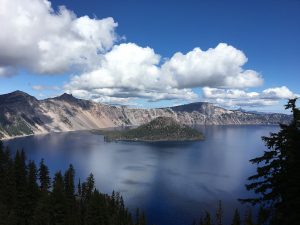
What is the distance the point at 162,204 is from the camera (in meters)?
173

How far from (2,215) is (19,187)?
28533 mm

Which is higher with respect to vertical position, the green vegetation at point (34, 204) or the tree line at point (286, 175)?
the tree line at point (286, 175)

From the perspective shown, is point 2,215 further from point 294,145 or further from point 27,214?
point 294,145

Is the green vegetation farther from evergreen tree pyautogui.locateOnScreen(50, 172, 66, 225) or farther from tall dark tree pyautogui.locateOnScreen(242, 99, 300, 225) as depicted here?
tall dark tree pyautogui.locateOnScreen(242, 99, 300, 225)

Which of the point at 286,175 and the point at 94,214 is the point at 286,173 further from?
the point at 94,214

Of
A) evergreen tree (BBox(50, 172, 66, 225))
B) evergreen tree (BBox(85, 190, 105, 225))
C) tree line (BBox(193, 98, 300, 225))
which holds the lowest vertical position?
A: evergreen tree (BBox(85, 190, 105, 225))

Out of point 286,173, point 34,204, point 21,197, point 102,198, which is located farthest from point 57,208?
point 286,173

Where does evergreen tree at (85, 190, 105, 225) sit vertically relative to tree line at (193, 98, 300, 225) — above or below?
below

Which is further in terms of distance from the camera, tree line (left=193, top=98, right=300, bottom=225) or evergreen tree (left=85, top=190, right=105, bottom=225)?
evergreen tree (left=85, top=190, right=105, bottom=225)

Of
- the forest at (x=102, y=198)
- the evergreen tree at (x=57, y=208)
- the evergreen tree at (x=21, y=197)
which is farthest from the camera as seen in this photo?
the evergreen tree at (x=21, y=197)

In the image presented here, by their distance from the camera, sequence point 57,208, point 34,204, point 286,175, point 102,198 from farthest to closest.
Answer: point 102,198, point 34,204, point 57,208, point 286,175

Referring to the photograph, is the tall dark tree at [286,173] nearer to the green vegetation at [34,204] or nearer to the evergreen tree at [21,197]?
the green vegetation at [34,204]

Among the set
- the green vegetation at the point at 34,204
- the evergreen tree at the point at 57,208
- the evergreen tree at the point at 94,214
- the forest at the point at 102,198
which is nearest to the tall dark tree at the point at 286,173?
the forest at the point at 102,198

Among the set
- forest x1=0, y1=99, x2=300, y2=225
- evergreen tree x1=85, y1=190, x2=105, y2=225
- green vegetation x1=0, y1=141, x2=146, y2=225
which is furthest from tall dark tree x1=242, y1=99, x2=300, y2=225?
evergreen tree x1=85, y1=190, x2=105, y2=225
